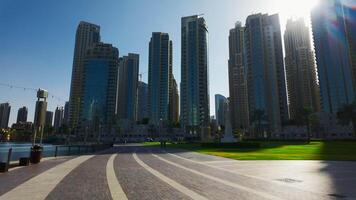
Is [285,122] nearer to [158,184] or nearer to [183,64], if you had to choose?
[183,64]

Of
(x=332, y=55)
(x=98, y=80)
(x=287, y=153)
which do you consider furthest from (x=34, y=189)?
(x=332, y=55)

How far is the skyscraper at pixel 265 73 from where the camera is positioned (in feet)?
548

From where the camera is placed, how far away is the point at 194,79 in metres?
185

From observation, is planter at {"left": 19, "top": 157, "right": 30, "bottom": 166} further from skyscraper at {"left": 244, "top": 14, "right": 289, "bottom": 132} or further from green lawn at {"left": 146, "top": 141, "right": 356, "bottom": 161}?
skyscraper at {"left": 244, "top": 14, "right": 289, "bottom": 132}

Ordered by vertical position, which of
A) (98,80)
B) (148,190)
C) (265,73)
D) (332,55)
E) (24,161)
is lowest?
(148,190)

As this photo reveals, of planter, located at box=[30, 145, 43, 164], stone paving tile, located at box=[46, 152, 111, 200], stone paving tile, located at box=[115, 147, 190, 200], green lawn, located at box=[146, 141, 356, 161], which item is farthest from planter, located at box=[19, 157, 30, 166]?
green lawn, located at box=[146, 141, 356, 161]

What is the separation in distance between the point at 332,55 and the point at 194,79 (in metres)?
92.3

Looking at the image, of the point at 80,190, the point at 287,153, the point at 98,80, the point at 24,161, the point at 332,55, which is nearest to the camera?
the point at 80,190

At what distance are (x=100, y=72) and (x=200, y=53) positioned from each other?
7670 cm

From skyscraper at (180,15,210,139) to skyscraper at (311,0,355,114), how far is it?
77.8 meters

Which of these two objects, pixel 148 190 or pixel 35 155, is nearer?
pixel 148 190

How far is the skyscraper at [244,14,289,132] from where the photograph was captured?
548 feet

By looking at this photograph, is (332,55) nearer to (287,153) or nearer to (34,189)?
(287,153)

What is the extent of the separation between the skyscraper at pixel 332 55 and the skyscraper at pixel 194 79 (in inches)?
3064
